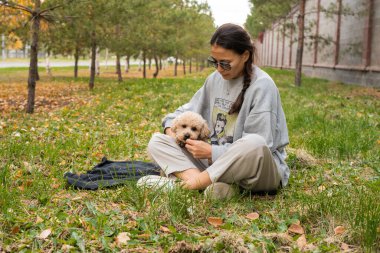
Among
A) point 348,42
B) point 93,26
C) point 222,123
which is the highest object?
point 348,42

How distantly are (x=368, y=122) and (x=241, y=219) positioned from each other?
4752 millimetres

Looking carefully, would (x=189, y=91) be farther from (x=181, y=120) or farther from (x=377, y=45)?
(x=181, y=120)

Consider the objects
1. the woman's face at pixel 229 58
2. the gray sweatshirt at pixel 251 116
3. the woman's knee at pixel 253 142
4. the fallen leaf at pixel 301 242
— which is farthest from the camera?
the woman's face at pixel 229 58

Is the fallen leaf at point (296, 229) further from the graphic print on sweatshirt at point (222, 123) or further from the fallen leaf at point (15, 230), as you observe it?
the fallen leaf at point (15, 230)

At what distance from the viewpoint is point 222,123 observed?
4.02 meters

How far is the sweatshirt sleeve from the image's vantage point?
3529 millimetres

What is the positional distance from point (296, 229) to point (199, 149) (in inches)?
42.4

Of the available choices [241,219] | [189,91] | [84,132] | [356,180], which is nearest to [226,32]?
[241,219]

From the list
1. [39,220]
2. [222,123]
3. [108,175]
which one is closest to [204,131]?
[222,123]

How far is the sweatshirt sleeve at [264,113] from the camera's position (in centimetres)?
353

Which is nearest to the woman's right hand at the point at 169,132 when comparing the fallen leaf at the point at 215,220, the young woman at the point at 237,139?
the young woman at the point at 237,139

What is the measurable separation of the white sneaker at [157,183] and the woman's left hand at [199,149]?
1.02 ft

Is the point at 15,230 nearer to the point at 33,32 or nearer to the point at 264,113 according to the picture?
the point at 264,113

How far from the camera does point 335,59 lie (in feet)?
68.7
